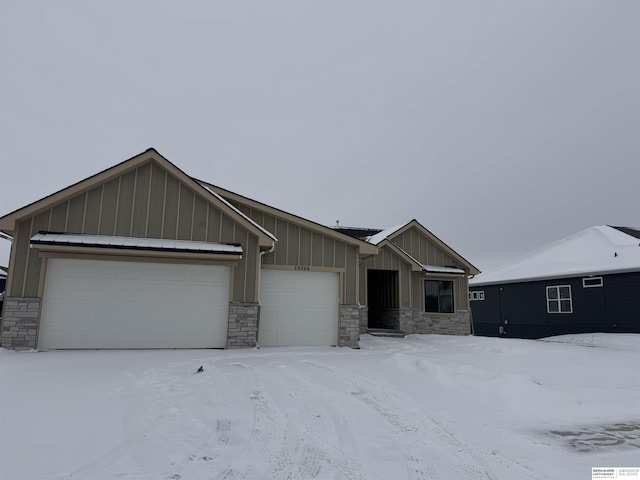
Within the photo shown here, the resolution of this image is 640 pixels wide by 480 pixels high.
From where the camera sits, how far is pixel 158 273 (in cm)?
1034

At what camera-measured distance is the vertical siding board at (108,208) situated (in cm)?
1015

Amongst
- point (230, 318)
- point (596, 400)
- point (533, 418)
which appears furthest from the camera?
point (230, 318)

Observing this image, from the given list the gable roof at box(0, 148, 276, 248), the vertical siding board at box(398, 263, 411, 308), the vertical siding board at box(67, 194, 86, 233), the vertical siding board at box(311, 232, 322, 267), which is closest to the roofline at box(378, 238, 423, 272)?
the vertical siding board at box(398, 263, 411, 308)

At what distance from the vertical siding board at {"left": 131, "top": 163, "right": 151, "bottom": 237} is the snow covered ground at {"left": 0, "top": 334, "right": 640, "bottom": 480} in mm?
3715

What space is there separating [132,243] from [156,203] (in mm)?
1447

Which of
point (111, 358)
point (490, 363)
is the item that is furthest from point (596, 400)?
point (111, 358)

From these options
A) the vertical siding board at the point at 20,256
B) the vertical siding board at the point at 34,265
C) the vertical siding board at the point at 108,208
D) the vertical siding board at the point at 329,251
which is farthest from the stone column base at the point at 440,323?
→ the vertical siding board at the point at 20,256

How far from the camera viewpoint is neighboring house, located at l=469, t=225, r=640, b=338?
16188mm

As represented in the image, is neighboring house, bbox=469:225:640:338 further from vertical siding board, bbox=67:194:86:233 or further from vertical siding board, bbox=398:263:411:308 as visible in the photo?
vertical siding board, bbox=67:194:86:233

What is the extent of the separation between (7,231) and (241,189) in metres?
31.4

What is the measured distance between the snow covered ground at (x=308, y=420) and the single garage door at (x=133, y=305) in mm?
1506

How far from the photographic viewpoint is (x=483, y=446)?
12.7ft

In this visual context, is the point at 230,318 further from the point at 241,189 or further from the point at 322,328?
the point at 241,189

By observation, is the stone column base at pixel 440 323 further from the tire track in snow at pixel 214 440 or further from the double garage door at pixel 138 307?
the tire track in snow at pixel 214 440
